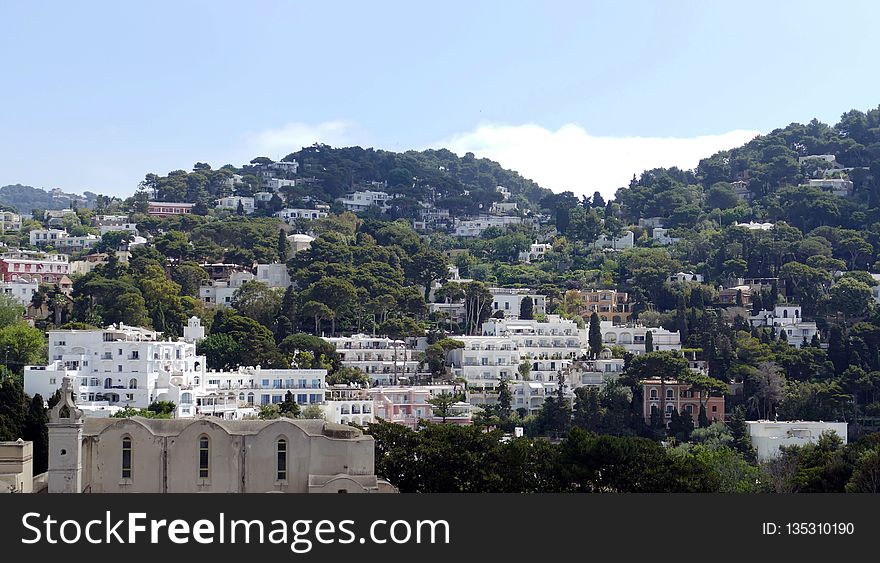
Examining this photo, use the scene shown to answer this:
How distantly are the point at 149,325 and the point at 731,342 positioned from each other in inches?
1148

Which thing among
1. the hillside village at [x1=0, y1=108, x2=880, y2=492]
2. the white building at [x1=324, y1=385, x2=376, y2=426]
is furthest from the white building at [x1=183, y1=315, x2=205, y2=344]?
the white building at [x1=324, y1=385, x2=376, y2=426]

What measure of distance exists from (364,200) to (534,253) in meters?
30.3

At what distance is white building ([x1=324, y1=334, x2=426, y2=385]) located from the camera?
3504 inches

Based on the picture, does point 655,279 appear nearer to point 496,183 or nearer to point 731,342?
point 731,342

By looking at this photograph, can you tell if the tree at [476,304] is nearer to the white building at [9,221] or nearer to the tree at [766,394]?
the tree at [766,394]

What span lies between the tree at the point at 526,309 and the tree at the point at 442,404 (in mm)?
17919

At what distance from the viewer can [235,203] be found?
140375 millimetres

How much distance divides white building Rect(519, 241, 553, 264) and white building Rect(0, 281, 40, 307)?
120 ft

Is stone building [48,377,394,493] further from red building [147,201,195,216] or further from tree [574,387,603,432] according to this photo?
red building [147,201,195,216]

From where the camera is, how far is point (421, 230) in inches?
5733

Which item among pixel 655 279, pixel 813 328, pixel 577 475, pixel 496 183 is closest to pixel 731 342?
pixel 813 328

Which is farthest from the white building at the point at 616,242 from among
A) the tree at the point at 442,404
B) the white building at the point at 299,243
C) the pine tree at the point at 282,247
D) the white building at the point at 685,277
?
the tree at the point at 442,404

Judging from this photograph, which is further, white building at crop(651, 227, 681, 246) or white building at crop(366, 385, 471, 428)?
white building at crop(651, 227, 681, 246)
